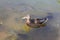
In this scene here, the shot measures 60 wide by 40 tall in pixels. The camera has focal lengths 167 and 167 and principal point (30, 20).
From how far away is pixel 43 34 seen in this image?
1909 millimetres

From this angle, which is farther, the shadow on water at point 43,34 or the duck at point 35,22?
the duck at point 35,22

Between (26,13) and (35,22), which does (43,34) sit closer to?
(35,22)

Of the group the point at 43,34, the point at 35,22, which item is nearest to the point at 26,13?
the point at 35,22

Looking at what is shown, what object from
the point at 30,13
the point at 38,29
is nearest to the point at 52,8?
the point at 30,13

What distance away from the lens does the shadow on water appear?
185 centimetres

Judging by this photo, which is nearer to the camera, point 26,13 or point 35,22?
point 35,22

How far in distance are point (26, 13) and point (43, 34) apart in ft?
1.39

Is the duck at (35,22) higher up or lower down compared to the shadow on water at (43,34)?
higher up

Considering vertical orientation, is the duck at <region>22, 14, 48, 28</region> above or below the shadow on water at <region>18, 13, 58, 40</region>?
above

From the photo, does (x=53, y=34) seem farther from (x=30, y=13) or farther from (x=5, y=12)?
(x=5, y=12)

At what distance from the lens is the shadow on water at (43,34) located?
1853 millimetres

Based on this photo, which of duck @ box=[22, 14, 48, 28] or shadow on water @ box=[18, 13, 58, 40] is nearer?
shadow on water @ box=[18, 13, 58, 40]

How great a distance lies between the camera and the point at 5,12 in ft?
7.31

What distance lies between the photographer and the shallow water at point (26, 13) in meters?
Result: 1.88
